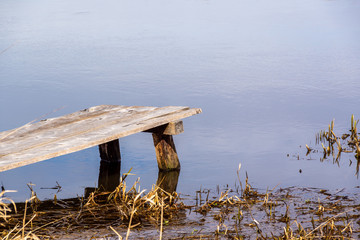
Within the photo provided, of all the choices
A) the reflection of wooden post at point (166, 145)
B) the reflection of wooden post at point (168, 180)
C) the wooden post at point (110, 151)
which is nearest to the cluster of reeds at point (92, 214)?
the reflection of wooden post at point (168, 180)

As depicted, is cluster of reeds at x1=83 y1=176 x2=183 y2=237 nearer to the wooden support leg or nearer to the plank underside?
the plank underside

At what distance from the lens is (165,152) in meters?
7.39

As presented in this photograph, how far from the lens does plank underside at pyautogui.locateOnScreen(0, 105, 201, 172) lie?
18.5 ft

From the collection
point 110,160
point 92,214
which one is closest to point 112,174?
point 110,160

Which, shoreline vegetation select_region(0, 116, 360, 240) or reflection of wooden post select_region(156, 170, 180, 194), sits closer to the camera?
shoreline vegetation select_region(0, 116, 360, 240)

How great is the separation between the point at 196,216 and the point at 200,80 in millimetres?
7653

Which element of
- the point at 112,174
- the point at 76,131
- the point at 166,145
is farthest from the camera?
the point at 112,174

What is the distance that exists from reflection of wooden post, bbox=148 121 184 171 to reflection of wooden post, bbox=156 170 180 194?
0.08 m

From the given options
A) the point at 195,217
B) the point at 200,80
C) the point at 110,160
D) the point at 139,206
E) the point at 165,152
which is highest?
the point at 200,80

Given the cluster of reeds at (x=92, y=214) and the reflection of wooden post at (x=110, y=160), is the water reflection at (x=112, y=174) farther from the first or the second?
the cluster of reeds at (x=92, y=214)

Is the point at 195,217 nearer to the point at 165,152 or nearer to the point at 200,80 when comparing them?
the point at 165,152

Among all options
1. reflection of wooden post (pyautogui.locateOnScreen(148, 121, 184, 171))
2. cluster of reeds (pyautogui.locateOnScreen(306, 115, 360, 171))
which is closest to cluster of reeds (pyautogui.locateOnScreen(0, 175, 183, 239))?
reflection of wooden post (pyautogui.locateOnScreen(148, 121, 184, 171))

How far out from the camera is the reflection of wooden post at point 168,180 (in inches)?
275

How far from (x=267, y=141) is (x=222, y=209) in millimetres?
3227
